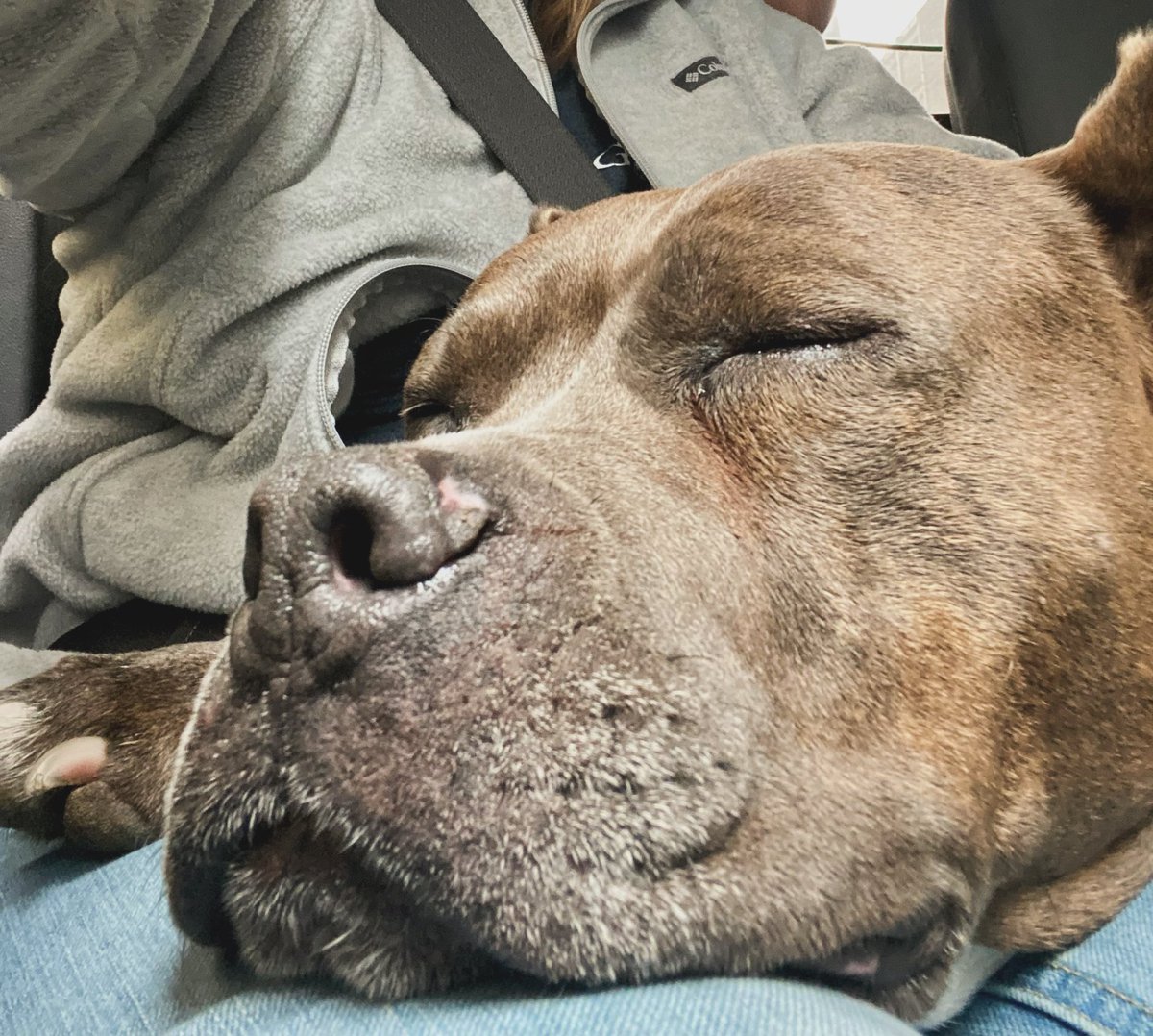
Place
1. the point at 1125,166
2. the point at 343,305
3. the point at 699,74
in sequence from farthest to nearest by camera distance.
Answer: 1. the point at 699,74
2. the point at 343,305
3. the point at 1125,166

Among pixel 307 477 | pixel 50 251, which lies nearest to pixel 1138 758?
pixel 307 477

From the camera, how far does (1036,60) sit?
2959mm

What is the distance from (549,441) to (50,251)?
5.57 feet

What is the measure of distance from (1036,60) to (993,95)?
0.18 m

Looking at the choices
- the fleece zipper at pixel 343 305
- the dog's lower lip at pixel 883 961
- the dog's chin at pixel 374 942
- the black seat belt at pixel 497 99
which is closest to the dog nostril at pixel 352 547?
the dog's chin at pixel 374 942

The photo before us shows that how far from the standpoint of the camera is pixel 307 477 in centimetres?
88

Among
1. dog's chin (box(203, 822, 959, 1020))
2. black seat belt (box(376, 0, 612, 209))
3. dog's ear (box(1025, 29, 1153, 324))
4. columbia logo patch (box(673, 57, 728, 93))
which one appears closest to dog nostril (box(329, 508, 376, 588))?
dog's chin (box(203, 822, 959, 1020))

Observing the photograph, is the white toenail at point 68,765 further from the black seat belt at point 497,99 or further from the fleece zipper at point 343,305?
the black seat belt at point 497,99

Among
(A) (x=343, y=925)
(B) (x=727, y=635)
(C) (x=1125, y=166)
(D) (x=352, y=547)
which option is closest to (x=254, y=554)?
(D) (x=352, y=547)

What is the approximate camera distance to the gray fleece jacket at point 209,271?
1.83 meters

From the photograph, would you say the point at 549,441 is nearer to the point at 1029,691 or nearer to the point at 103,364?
the point at 1029,691

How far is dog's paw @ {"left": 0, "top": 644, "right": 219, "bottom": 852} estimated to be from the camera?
1393mm

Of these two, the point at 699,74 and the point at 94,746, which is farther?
the point at 699,74

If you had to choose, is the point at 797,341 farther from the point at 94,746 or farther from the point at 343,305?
the point at 94,746
